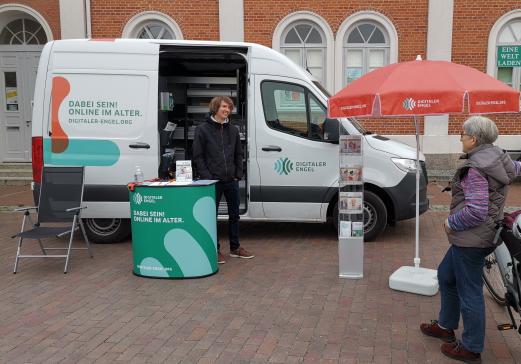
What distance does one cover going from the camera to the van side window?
682 centimetres

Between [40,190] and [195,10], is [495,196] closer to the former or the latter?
[40,190]

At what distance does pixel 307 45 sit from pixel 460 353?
421 inches

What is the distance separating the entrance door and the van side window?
8.97 metres

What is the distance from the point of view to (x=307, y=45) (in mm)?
13195

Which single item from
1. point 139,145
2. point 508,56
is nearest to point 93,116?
point 139,145

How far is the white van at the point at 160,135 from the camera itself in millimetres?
6664

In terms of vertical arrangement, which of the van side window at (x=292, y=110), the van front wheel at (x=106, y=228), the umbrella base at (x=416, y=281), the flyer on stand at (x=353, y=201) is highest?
the van side window at (x=292, y=110)

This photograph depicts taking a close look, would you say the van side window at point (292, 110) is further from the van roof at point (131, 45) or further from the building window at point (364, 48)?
the building window at point (364, 48)

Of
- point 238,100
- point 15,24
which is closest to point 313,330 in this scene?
point 238,100

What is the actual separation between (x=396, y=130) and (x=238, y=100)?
6.07 metres

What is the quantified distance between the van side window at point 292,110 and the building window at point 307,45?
647 centimetres

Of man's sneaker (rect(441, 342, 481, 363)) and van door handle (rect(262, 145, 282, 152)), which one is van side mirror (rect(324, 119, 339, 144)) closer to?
van door handle (rect(262, 145, 282, 152))

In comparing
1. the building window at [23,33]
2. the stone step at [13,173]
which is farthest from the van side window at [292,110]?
the building window at [23,33]

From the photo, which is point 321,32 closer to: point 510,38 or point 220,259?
point 510,38
